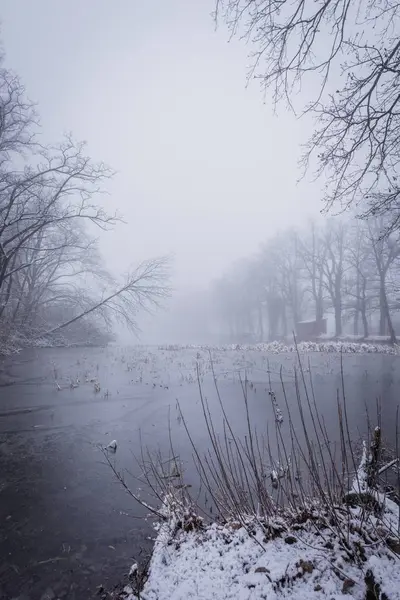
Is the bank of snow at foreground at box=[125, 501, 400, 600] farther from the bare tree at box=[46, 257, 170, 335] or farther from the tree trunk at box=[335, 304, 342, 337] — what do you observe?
the tree trunk at box=[335, 304, 342, 337]

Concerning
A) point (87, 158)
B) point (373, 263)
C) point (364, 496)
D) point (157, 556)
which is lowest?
point (157, 556)

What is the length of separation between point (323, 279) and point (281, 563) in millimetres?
36105

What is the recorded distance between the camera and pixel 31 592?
275cm

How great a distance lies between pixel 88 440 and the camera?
6414 millimetres

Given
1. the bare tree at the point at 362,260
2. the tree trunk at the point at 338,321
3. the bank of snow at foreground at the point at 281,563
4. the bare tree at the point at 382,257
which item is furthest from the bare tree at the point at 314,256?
the bank of snow at foreground at the point at 281,563

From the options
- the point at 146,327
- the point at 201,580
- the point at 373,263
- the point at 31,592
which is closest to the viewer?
the point at 201,580

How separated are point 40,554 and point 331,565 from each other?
2982 mm

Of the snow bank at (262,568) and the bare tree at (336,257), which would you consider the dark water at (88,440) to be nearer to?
the snow bank at (262,568)

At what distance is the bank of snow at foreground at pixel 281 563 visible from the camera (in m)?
1.98

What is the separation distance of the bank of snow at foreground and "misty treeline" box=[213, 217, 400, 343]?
19.2m

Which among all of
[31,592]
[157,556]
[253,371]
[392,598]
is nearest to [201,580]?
[157,556]

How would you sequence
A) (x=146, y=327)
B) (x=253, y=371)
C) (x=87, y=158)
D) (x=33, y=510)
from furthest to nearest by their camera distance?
(x=146, y=327)
(x=87, y=158)
(x=253, y=371)
(x=33, y=510)

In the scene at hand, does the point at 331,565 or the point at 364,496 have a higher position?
the point at 364,496

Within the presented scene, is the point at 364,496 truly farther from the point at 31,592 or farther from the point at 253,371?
the point at 253,371
